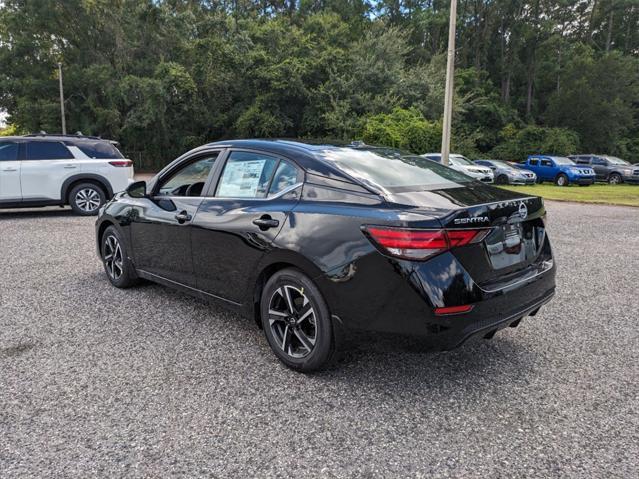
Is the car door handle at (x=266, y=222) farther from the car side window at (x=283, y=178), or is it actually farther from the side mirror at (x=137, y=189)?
the side mirror at (x=137, y=189)

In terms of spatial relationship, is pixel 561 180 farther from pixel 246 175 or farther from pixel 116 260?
pixel 246 175

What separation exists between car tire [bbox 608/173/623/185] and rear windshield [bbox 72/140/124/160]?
25.3m

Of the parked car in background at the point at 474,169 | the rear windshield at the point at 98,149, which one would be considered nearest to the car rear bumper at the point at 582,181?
the parked car in background at the point at 474,169

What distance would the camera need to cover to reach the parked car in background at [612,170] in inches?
1005

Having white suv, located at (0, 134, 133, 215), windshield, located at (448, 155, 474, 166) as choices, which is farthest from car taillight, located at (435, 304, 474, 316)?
windshield, located at (448, 155, 474, 166)

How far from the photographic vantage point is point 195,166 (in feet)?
14.5

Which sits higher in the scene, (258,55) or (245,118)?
(258,55)

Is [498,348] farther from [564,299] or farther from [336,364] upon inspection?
[564,299]

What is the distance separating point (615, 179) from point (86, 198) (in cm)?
2600

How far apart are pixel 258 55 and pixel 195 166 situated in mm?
29378

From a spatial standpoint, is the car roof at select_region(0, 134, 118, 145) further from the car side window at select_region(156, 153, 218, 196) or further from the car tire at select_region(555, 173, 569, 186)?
the car tire at select_region(555, 173, 569, 186)

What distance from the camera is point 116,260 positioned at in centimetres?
520

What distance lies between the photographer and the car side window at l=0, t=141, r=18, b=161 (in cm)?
964

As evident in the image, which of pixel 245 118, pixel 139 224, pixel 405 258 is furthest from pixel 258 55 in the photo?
pixel 405 258
